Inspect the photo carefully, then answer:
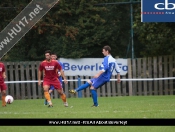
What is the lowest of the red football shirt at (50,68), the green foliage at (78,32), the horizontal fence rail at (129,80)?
the horizontal fence rail at (129,80)

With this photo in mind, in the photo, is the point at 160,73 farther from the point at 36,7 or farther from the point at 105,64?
the point at 105,64

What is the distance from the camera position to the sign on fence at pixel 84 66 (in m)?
27.3

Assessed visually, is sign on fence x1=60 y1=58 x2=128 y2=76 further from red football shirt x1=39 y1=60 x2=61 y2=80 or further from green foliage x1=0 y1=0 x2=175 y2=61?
red football shirt x1=39 y1=60 x2=61 y2=80

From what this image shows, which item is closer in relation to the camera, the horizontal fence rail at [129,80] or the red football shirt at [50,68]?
the red football shirt at [50,68]

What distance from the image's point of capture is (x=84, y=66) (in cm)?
2744

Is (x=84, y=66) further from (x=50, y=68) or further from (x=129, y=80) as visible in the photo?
(x=50, y=68)

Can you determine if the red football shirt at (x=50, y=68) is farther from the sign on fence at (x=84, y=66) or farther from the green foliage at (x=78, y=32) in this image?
the sign on fence at (x=84, y=66)

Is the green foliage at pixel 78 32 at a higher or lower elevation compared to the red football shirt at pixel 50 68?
higher

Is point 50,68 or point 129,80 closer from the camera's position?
point 50,68

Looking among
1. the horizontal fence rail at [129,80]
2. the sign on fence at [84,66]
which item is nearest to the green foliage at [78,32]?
the sign on fence at [84,66]

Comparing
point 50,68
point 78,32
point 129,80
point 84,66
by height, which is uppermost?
point 78,32

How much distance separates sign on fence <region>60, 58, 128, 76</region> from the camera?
89.6 feet

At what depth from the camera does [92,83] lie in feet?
54.4

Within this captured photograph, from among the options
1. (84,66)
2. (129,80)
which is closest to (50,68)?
(84,66)
